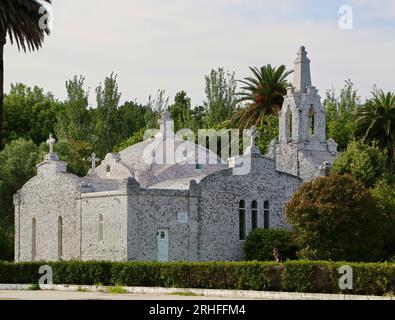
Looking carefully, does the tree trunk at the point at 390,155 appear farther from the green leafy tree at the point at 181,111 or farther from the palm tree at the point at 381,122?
the green leafy tree at the point at 181,111

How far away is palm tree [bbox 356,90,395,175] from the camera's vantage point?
71.2 metres

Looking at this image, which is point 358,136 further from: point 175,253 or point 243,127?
point 175,253

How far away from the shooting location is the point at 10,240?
2734 inches

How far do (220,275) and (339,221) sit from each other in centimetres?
908

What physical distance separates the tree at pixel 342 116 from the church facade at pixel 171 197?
10.5 meters

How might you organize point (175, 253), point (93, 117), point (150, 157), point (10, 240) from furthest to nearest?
point (93, 117) → point (10, 240) → point (150, 157) → point (175, 253)

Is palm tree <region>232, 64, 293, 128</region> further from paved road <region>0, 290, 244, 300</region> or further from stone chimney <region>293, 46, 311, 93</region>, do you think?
paved road <region>0, 290, 244, 300</region>

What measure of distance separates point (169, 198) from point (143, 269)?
843 cm

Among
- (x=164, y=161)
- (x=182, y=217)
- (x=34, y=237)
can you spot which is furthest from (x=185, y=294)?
(x=34, y=237)

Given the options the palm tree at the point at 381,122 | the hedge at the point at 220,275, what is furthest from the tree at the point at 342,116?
the hedge at the point at 220,275

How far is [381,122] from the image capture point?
71.9m

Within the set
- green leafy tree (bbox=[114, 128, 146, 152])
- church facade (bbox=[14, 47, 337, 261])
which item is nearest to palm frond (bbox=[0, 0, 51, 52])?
church facade (bbox=[14, 47, 337, 261])

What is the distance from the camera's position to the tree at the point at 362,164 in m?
60.8
